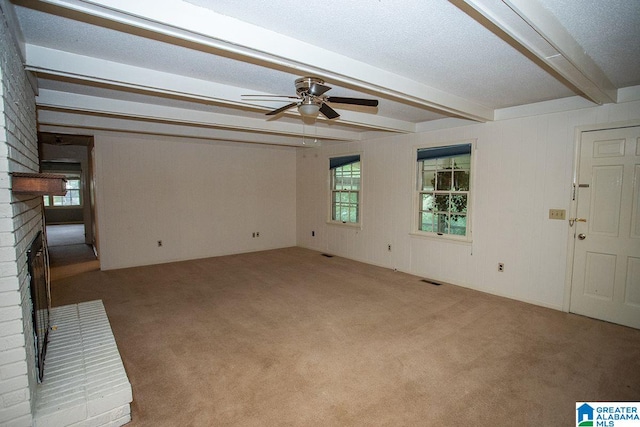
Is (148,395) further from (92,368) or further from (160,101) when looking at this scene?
(160,101)

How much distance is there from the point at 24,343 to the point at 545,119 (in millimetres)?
4998

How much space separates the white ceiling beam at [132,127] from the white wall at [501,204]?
81.7 inches

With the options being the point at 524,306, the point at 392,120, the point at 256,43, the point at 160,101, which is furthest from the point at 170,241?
the point at 524,306

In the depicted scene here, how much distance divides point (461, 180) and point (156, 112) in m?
4.20

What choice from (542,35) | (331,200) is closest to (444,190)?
(331,200)

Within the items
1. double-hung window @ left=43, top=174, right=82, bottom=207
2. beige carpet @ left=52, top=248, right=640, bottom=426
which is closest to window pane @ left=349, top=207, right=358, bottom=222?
beige carpet @ left=52, top=248, right=640, bottom=426

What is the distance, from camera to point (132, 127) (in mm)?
4836

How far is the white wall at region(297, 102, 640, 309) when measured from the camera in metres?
3.70

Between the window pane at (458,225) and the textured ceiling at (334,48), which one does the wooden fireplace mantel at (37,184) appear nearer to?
the textured ceiling at (334,48)

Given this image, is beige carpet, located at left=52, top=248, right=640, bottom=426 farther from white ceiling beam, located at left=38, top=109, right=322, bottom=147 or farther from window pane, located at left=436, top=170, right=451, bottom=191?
white ceiling beam, located at left=38, top=109, right=322, bottom=147

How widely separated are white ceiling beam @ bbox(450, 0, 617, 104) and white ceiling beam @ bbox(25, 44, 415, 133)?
235 cm

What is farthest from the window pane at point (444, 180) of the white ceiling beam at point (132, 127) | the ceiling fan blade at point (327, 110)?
the white ceiling beam at point (132, 127)

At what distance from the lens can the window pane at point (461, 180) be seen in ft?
15.0

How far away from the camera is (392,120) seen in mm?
4676
